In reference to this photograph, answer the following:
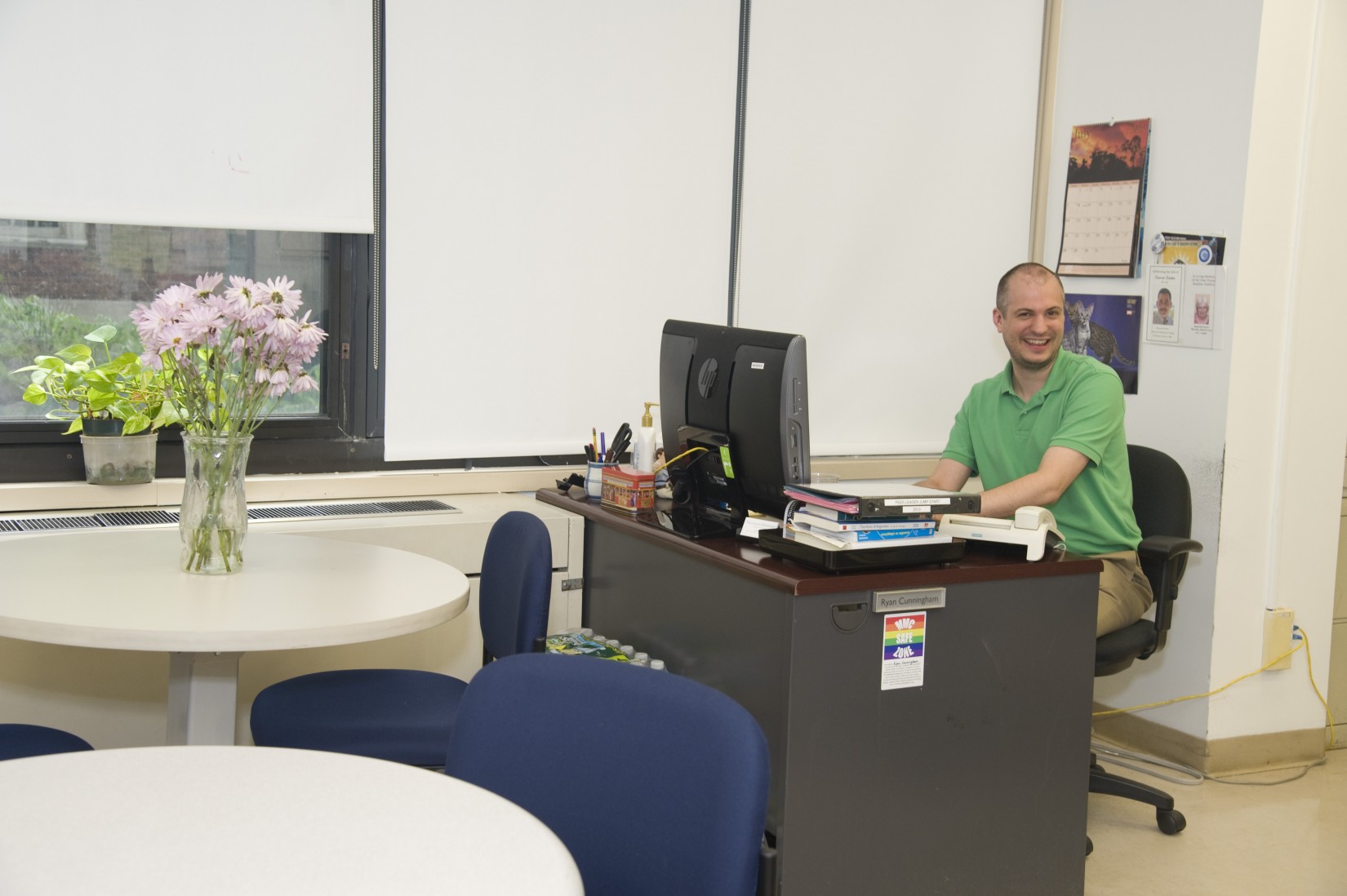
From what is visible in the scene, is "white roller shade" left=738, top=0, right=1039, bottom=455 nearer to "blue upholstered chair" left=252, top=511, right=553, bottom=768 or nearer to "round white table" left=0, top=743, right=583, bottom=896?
"blue upholstered chair" left=252, top=511, right=553, bottom=768

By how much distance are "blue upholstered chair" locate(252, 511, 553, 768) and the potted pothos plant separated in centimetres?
84

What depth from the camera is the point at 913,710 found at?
7.68ft

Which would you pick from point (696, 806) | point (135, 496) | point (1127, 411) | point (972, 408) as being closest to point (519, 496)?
point (135, 496)

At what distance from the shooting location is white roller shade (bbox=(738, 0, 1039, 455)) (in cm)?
382

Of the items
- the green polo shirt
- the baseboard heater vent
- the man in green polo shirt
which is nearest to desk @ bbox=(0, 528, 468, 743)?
the baseboard heater vent

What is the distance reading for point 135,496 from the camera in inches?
118

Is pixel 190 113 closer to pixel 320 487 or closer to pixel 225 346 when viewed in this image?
pixel 320 487

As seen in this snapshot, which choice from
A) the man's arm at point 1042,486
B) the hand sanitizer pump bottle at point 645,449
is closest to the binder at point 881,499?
the man's arm at point 1042,486

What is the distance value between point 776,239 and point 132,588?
232 cm

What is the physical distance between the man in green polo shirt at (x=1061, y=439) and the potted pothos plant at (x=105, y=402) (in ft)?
6.63

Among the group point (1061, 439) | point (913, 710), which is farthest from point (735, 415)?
point (1061, 439)

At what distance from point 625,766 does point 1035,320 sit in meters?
2.12

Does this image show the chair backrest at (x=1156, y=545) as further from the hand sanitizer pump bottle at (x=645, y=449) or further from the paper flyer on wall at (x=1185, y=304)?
the hand sanitizer pump bottle at (x=645, y=449)

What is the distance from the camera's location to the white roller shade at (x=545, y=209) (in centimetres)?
331
